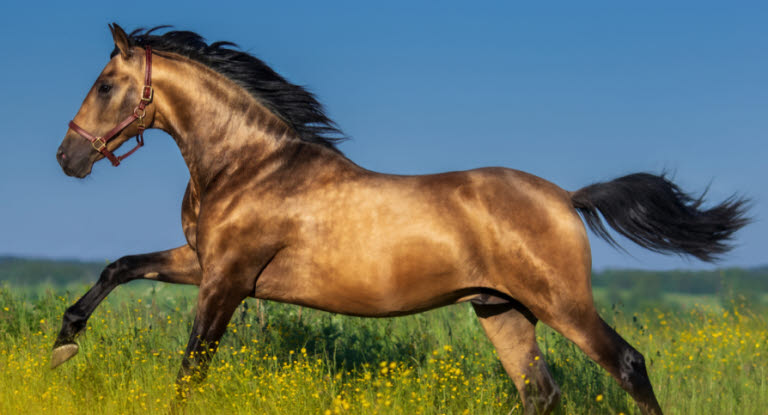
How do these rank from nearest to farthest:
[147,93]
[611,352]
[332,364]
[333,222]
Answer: [611,352]
[333,222]
[147,93]
[332,364]

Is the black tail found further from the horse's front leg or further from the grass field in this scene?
the horse's front leg

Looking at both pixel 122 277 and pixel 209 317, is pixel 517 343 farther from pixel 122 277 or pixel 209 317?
pixel 122 277

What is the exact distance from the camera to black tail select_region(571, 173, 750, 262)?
16.3 ft

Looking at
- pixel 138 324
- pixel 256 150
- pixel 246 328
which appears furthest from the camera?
pixel 138 324

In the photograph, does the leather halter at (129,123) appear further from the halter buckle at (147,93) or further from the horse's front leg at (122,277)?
the horse's front leg at (122,277)

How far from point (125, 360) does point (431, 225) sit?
3489 millimetres

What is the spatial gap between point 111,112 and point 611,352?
4.15m

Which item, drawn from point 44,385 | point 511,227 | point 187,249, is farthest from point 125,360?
point 511,227

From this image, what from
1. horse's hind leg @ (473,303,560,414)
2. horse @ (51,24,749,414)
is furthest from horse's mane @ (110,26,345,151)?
horse's hind leg @ (473,303,560,414)

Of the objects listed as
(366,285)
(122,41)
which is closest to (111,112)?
(122,41)

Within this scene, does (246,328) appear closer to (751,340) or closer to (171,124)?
(171,124)

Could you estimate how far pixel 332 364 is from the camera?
6836mm

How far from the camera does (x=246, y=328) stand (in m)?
6.70

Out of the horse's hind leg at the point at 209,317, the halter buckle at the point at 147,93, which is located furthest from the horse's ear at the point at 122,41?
the horse's hind leg at the point at 209,317
